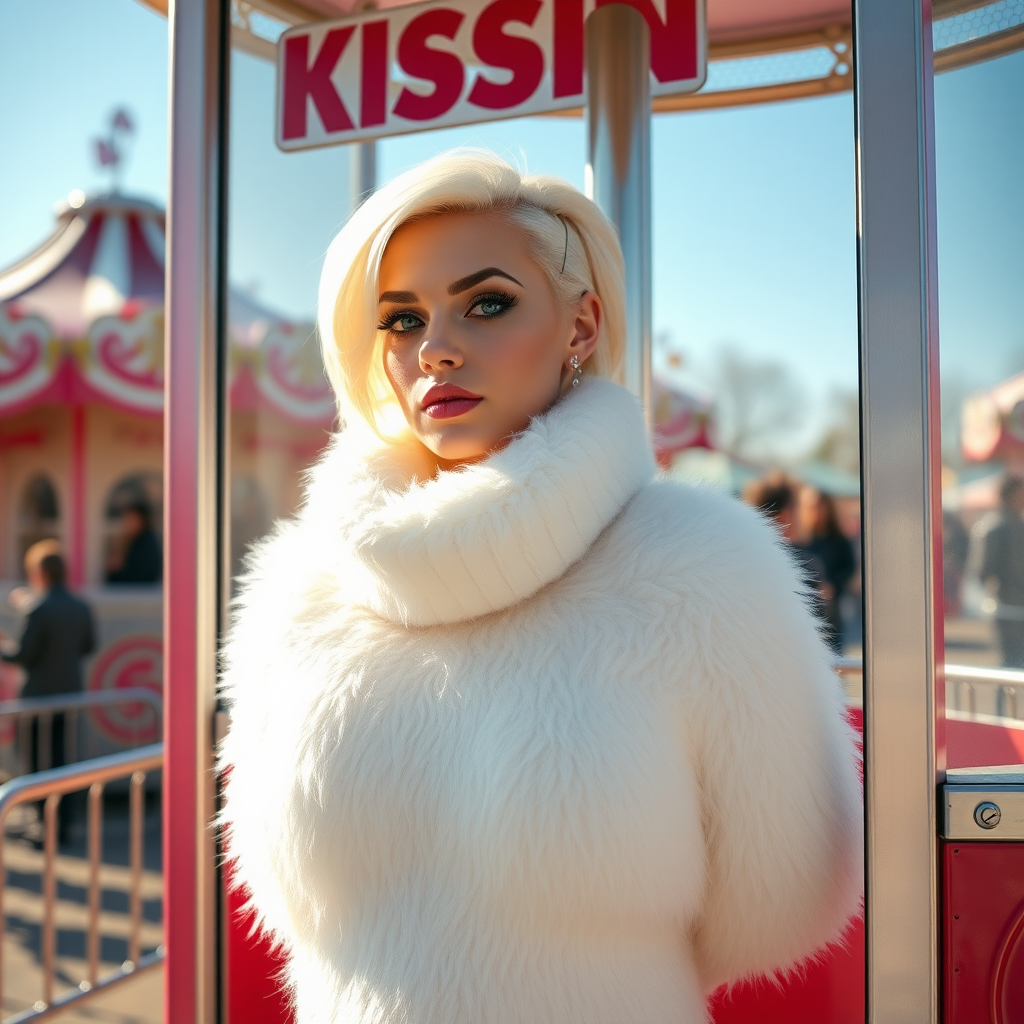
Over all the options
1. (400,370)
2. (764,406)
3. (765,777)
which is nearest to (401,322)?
(400,370)

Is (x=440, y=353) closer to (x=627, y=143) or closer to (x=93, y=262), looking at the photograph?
(x=627, y=143)

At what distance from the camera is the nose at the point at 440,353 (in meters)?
1.32

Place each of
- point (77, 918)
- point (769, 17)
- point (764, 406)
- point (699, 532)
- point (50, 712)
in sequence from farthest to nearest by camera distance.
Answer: point (764, 406), point (50, 712), point (77, 918), point (769, 17), point (699, 532)

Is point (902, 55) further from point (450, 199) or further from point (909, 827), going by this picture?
point (909, 827)

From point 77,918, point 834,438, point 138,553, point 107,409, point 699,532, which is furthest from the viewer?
point 834,438

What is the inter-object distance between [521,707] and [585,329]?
1.87 ft

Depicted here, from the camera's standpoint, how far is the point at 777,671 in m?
1.17

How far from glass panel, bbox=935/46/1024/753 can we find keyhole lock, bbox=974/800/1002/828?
6cm

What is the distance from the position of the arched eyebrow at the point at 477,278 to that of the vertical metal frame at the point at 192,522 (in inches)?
22.5

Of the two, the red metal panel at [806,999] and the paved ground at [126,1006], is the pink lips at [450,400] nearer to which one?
the red metal panel at [806,999]

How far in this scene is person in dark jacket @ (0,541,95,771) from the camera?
5.38m

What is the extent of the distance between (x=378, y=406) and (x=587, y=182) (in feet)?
Result: 2.69

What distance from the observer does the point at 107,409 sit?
24.2ft

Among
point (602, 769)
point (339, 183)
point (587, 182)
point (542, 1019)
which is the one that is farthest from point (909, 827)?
point (339, 183)
